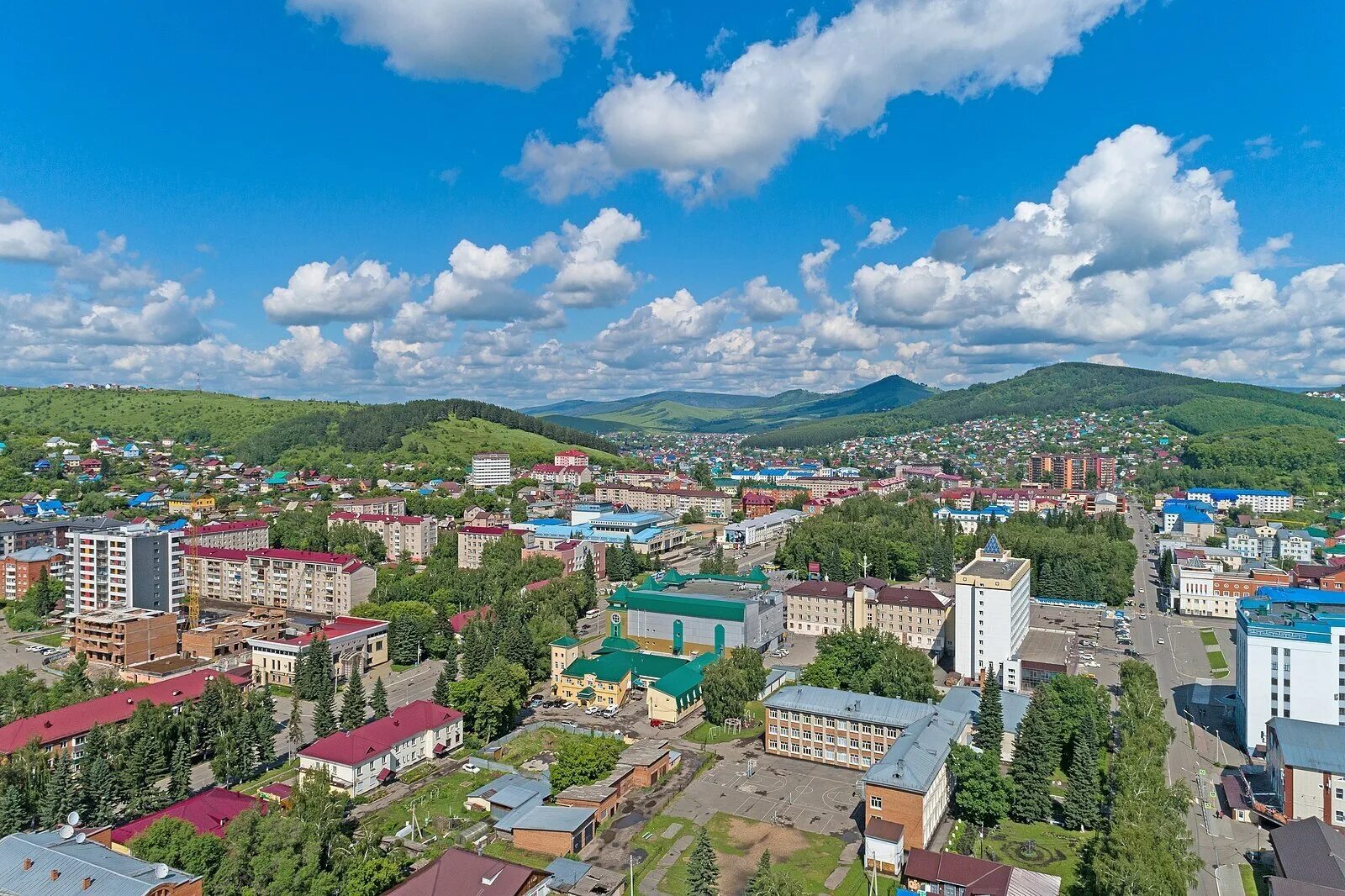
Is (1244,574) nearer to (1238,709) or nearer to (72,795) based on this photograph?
(1238,709)

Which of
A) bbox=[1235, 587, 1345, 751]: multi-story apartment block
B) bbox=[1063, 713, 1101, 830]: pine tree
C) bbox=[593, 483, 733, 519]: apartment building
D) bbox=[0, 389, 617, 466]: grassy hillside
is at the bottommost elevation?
bbox=[1063, 713, 1101, 830]: pine tree

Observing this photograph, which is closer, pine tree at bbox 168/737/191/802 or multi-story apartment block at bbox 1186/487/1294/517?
pine tree at bbox 168/737/191/802

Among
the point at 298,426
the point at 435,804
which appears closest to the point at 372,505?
the point at 298,426

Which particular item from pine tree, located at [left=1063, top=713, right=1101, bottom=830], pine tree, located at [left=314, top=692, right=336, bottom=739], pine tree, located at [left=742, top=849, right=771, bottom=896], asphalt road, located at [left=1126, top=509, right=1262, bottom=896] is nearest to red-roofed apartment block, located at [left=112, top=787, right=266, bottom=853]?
pine tree, located at [left=314, top=692, right=336, bottom=739]

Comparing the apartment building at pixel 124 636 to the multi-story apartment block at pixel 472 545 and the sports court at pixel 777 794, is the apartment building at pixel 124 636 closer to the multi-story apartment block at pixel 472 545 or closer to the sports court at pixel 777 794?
the multi-story apartment block at pixel 472 545

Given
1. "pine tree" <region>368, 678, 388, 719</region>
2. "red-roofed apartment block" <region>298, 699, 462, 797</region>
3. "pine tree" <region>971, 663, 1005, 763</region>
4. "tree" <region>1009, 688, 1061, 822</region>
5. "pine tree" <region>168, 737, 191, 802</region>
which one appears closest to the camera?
"pine tree" <region>168, 737, 191, 802</region>

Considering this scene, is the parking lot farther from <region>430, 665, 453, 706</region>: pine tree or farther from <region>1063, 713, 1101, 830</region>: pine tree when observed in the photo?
<region>430, 665, 453, 706</region>: pine tree
